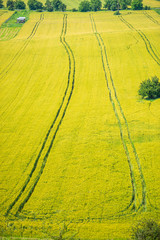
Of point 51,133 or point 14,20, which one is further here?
point 14,20

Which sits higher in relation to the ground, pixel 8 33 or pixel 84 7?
pixel 84 7

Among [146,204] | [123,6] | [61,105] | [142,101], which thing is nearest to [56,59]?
[61,105]

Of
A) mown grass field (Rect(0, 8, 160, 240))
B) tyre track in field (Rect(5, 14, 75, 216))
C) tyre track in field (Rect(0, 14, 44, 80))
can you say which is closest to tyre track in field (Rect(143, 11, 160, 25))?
mown grass field (Rect(0, 8, 160, 240))

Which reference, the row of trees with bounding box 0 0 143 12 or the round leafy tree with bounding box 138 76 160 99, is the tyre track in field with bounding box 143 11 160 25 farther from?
the round leafy tree with bounding box 138 76 160 99

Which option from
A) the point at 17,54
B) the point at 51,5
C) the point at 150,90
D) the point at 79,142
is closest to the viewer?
the point at 79,142

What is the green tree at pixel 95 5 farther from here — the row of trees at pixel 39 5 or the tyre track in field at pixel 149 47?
the tyre track in field at pixel 149 47

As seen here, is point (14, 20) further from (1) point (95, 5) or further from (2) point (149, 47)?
(2) point (149, 47)

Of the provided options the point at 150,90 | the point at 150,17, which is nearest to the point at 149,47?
the point at 150,90

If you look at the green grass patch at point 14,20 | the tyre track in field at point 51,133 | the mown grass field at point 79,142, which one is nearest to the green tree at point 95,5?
the green grass patch at point 14,20

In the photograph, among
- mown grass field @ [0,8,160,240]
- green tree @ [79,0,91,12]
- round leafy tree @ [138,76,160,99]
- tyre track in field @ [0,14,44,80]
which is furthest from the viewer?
green tree @ [79,0,91,12]
